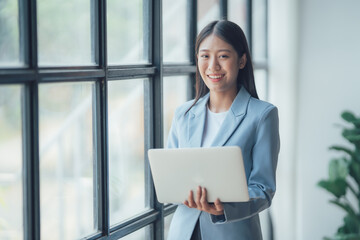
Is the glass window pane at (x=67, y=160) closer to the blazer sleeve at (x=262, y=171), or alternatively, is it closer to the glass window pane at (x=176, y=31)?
the blazer sleeve at (x=262, y=171)

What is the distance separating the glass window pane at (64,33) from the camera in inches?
72.5

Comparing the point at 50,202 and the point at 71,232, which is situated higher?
the point at 50,202

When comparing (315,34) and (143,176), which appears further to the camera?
(315,34)

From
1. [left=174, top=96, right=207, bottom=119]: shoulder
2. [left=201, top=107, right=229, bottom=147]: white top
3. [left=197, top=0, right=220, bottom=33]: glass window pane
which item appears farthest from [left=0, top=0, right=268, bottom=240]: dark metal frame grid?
[left=201, top=107, right=229, bottom=147]: white top

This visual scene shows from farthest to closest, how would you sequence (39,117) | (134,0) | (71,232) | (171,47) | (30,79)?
1. (171,47)
2. (134,0)
3. (71,232)
4. (39,117)
5. (30,79)

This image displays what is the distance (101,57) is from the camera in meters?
2.11

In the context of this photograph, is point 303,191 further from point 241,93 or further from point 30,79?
point 30,79

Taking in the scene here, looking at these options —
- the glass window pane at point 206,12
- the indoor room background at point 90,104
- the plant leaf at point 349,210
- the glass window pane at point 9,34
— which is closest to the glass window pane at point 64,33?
the indoor room background at point 90,104

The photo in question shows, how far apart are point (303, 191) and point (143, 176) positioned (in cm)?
198

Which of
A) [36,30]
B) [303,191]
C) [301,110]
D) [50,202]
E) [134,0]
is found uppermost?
[134,0]

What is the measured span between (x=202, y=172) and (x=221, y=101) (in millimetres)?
349

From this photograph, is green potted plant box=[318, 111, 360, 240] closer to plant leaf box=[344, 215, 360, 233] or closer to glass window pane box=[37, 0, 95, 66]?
plant leaf box=[344, 215, 360, 233]

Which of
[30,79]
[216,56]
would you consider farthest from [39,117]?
[216,56]

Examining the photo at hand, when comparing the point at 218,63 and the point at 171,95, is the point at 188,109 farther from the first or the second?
the point at 171,95
